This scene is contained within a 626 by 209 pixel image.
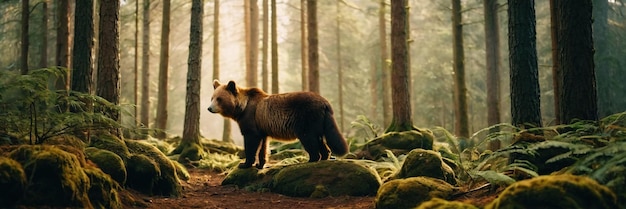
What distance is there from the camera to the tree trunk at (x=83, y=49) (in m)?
9.13

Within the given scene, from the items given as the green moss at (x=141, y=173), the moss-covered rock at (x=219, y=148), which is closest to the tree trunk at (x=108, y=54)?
the green moss at (x=141, y=173)

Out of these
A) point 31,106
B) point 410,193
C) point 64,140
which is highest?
point 31,106

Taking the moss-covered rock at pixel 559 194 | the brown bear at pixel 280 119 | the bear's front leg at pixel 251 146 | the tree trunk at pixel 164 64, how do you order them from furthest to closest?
the tree trunk at pixel 164 64
the bear's front leg at pixel 251 146
the brown bear at pixel 280 119
the moss-covered rock at pixel 559 194

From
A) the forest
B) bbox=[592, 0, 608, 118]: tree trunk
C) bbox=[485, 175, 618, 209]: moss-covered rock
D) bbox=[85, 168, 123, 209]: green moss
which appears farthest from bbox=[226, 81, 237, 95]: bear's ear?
bbox=[592, 0, 608, 118]: tree trunk

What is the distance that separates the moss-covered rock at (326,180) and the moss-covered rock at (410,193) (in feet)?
6.94

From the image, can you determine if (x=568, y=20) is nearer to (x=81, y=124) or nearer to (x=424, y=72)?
(x=81, y=124)

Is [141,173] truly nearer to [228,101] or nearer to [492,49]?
[228,101]

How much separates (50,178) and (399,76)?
11.6m

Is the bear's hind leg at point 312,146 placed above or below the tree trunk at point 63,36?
below

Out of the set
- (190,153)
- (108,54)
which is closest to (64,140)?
(108,54)

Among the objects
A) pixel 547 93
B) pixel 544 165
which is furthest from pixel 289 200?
pixel 547 93

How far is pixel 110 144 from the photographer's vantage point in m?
8.40

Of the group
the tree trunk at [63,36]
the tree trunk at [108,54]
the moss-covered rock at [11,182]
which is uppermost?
the tree trunk at [63,36]

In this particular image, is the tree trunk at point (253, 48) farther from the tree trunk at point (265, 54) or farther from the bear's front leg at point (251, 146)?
the bear's front leg at point (251, 146)
